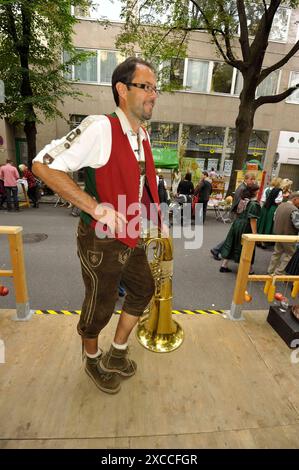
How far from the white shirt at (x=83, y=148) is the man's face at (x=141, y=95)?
0.74 ft

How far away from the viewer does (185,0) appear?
11070mm

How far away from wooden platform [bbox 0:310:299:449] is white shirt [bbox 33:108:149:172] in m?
1.71

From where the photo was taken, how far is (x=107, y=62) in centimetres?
1609

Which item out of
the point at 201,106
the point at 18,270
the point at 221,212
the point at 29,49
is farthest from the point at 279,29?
the point at 18,270

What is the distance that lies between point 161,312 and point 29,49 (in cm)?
1327

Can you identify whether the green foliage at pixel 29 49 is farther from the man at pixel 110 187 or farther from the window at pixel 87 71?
the man at pixel 110 187

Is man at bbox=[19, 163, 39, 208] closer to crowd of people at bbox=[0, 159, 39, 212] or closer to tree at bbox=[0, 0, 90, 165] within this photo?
crowd of people at bbox=[0, 159, 39, 212]

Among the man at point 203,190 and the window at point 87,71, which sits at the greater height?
the window at point 87,71

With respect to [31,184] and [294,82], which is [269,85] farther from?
[31,184]

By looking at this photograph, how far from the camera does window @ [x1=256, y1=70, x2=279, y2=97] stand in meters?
17.2

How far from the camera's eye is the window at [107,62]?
627 inches

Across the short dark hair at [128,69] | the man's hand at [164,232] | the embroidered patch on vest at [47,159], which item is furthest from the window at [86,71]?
the embroidered patch on vest at [47,159]

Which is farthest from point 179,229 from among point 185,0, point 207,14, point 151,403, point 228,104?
point 228,104

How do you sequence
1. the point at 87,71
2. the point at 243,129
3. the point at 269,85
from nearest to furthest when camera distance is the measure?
1. the point at 243,129
2. the point at 87,71
3. the point at 269,85
